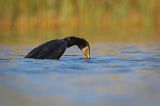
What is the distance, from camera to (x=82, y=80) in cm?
746

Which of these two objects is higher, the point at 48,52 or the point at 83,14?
the point at 83,14

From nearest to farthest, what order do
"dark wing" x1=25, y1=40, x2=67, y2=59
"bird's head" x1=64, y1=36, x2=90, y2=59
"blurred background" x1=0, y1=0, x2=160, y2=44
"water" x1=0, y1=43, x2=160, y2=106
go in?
"water" x1=0, y1=43, x2=160, y2=106 → "dark wing" x1=25, y1=40, x2=67, y2=59 → "bird's head" x1=64, y1=36, x2=90, y2=59 → "blurred background" x1=0, y1=0, x2=160, y2=44

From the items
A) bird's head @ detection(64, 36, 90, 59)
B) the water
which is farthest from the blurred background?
the water

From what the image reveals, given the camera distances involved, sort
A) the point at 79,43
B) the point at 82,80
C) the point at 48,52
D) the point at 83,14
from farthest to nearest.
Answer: the point at 83,14 → the point at 79,43 → the point at 48,52 → the point at 82,80

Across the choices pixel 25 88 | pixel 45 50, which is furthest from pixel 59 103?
pixel 45 50

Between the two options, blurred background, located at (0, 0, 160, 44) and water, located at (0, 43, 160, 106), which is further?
blurred background, located at (0, 0, 160, 44)

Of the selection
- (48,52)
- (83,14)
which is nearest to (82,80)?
(48,52)

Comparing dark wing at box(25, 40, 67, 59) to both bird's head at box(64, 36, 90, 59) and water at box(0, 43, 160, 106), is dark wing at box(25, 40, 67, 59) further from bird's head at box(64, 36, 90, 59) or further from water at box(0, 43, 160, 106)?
bird's head at box(64, 36, 90, 59)

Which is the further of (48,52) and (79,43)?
(79,43)

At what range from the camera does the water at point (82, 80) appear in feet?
20.2

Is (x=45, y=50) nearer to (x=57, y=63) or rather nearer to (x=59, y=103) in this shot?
(x=57, y=63)

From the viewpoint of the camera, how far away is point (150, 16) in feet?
63.1

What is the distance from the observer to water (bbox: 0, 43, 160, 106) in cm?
616

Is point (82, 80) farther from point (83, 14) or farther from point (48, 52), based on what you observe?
point (83, 14)
